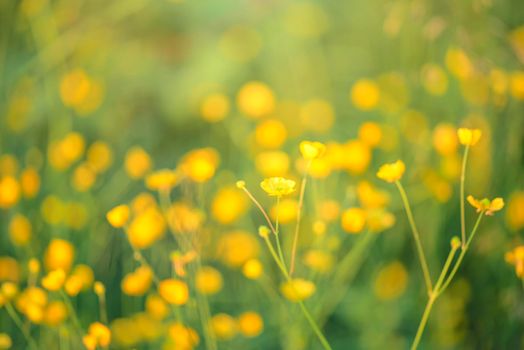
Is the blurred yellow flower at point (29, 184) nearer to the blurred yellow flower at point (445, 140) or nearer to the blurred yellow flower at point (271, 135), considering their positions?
the blurred yellow flower at point (271, 135)

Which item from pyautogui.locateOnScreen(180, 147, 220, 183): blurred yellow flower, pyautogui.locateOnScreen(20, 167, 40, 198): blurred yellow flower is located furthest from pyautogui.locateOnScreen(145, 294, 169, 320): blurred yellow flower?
pyautogui.locateOnScreen(20, 167, 40, 198): blurred yellow flower

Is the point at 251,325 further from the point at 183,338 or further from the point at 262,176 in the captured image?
the point at 262,176

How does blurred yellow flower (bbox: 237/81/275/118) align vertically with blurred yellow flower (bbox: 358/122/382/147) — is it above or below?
below

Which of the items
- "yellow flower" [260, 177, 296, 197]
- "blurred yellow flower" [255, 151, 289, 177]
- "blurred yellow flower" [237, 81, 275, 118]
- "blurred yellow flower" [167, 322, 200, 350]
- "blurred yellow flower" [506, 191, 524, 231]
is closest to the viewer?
"yellow flower" [260, 177, 296, 197]

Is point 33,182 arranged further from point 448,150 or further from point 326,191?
point 448,150

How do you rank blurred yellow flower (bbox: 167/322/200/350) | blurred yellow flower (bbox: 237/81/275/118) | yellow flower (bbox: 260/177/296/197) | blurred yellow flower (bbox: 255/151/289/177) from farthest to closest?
blurred yellow flower (bbox: 237/81/275/118) < blurred yellow flower (bbox: 255/151/289/177) < blurred yellow flower (bbox: 167/322/200/350) < yellow flower (bbox: 260/177/296/197)

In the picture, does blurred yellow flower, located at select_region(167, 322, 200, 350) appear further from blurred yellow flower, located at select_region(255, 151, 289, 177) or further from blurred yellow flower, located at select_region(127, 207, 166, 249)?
blurred yellow flower, located at select_region(255, 151, 289, 177)

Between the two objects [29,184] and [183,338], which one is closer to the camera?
[183,338]

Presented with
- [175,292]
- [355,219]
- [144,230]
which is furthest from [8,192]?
[355,219]
